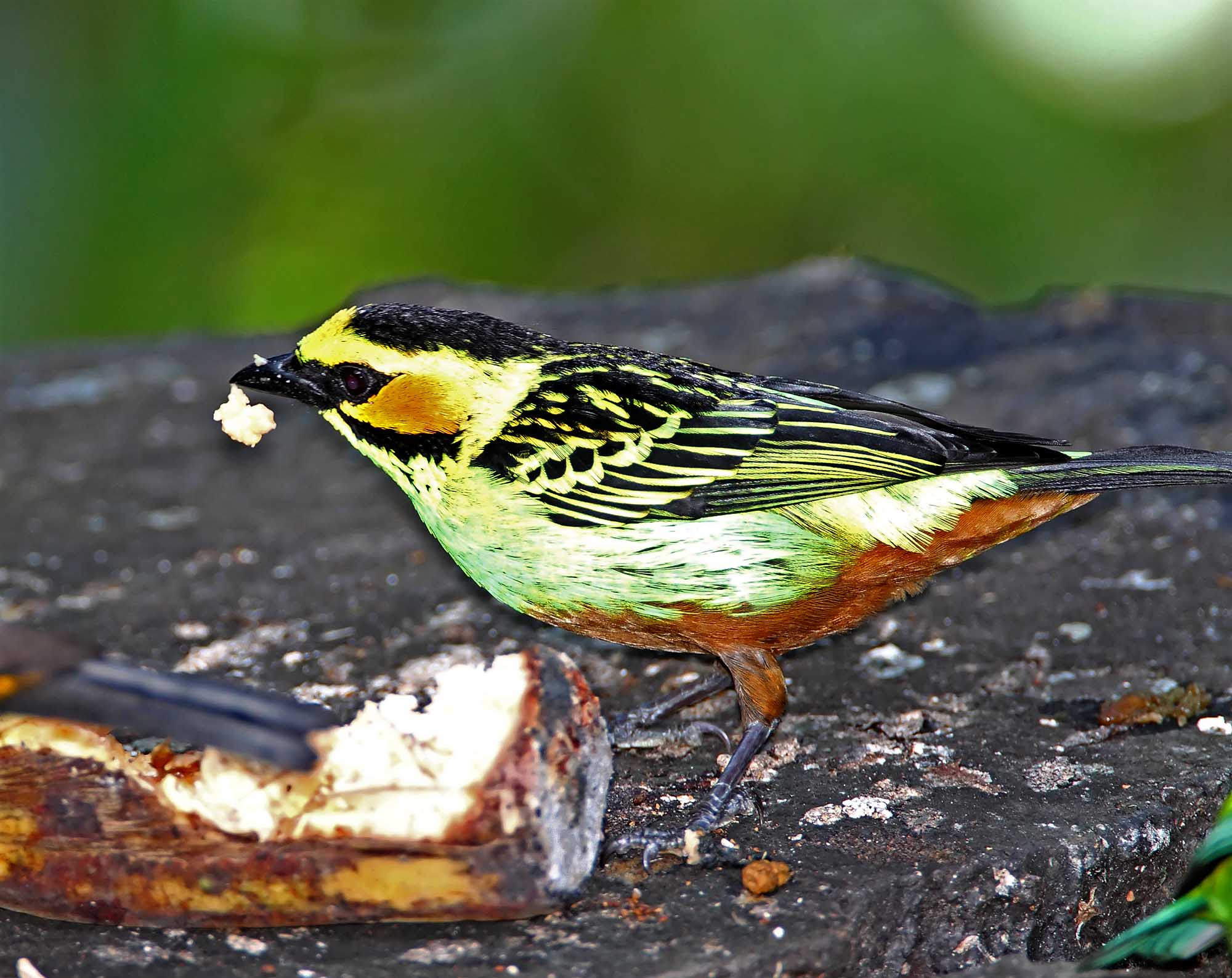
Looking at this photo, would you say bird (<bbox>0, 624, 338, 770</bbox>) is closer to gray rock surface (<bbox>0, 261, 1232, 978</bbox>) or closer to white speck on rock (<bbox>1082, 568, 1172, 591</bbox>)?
gray rock surface (<bbox>0, 261, 1232, 978</bbox>)

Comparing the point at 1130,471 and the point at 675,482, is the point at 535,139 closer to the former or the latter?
the point at 675,482

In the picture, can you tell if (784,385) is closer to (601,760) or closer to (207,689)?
(601,760)

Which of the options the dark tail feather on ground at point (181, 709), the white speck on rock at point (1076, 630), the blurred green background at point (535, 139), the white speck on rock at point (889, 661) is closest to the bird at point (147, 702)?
the dark tail feather on ground at point (181, 709)

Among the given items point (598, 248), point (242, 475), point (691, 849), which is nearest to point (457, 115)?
point (598, 248)

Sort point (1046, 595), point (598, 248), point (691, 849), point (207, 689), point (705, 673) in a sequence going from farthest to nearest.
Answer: point (598, 248)
point (1046, 595)
point (705, 673)
point (691, 849)
point (207, 689)

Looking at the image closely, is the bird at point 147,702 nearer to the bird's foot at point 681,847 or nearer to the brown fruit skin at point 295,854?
the brown fruit skin at point 295,854

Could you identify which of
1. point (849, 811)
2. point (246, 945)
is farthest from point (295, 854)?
point (849, 811)
